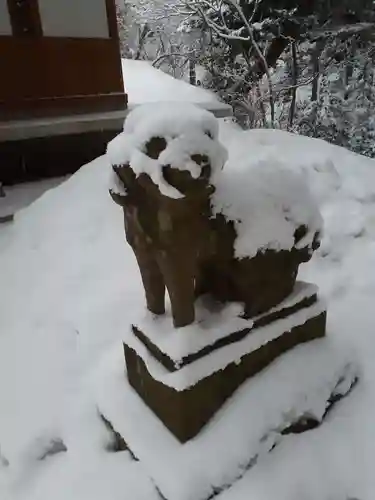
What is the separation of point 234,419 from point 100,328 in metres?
0.81

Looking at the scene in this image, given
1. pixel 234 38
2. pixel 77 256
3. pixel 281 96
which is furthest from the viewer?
pixel 281 96

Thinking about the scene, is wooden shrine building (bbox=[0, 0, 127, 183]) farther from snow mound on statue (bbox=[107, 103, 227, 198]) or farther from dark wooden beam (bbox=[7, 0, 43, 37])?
snow mound on statue (bbox=[107, 103, 227, 198])

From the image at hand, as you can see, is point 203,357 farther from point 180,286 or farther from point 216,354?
point 180,286

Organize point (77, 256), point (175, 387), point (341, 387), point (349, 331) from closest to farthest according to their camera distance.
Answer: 1. point (175, 387)
2. point (341, 387)
3. point (349, 331)
4. point (77, 256)

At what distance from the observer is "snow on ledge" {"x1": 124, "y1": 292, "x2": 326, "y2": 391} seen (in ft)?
3.91

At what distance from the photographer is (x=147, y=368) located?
1.29m

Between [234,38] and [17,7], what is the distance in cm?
327

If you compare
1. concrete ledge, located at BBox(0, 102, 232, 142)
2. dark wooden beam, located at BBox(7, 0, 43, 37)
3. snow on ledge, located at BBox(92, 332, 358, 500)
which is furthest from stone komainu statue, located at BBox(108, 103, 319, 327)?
dark wooden beam, located at BBox(7, 0, 43, 37)

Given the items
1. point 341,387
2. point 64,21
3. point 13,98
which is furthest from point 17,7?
point 341,387

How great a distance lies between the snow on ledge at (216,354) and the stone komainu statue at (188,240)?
0.07 metres

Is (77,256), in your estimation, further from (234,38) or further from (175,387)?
(234,38)

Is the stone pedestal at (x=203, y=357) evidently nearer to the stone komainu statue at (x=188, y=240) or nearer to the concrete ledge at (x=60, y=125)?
the stone komainu statue at (x=188, y=240)

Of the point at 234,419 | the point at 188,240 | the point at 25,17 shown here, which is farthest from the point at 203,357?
the point at 25,17

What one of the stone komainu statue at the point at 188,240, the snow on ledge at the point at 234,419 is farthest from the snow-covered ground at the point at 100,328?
the stone komainu statue at the point at 188,240
